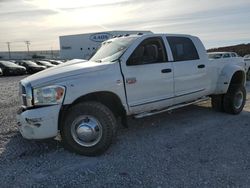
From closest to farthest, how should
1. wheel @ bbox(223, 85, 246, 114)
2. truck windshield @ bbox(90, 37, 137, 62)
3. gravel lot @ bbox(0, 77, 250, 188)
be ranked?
gravel lot @ bbox(0, 77, 250, 188) < truck windshield @ bbox(90, 37, 137, 62) < wheel @ bbox(223, 85, 246, 114)

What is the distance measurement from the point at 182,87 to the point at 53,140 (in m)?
2.66

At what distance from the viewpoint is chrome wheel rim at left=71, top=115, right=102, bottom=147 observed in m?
4.96

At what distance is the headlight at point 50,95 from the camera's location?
475 cm

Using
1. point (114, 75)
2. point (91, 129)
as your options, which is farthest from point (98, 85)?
point (91, 129)

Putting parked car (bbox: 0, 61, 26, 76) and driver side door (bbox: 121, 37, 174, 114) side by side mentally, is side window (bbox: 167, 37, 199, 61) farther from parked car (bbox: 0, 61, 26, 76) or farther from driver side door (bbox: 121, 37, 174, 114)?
parked car (bbox: 0, 61, 26, 76)

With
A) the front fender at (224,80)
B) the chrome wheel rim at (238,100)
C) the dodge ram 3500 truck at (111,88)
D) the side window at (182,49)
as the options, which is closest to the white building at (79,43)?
the chrome wheel rim at (238,100)

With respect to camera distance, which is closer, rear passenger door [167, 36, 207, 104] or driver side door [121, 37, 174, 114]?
driver side door [121, 37, 174, 114]

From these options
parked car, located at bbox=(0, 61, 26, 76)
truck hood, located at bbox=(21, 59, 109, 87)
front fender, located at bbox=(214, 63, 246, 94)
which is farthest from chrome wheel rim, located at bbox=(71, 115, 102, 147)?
parked car, located at bbox=(0, 61, 26, 76)

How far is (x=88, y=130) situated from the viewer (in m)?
4.96

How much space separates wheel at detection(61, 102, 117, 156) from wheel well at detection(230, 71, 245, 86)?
399 centimetres

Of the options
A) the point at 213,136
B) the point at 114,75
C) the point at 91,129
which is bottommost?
the point at 213,136

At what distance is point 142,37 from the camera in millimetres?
5938

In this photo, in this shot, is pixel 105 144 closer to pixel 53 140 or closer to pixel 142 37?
pixel 53 140

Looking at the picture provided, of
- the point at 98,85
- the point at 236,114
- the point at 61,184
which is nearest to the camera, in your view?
the point at 61,184
